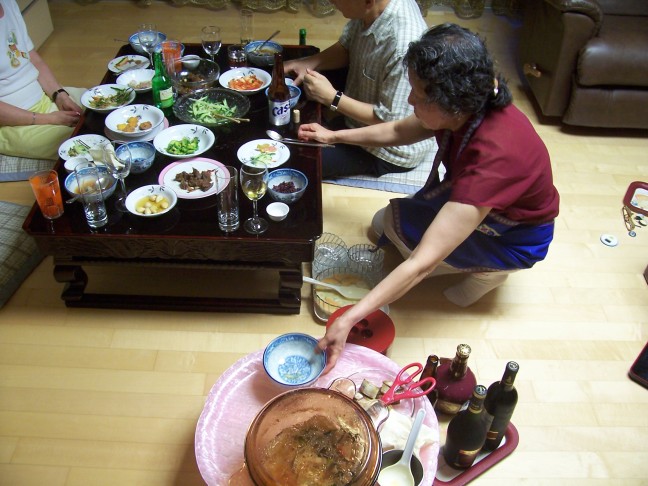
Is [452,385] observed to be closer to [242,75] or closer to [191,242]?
[191,242]

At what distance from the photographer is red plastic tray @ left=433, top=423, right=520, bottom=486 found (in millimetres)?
1704

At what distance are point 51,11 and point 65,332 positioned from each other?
319cm

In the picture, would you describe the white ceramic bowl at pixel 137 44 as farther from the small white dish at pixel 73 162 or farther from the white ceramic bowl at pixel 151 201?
the white ceramic bowl at pixel 151 201

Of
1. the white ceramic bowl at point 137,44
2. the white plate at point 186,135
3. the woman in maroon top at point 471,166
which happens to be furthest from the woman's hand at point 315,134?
the white ceramic bowl at point 137,44

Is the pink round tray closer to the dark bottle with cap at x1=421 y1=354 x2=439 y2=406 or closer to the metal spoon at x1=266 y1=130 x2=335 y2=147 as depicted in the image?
the dark bottle with cap at x1=421 y1=354 x2=439 y2=406

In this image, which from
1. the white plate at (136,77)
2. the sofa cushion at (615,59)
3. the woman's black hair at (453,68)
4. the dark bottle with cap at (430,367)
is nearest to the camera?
the woman's black hair at (453,68)

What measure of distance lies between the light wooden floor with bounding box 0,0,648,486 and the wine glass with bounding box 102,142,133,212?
48 cm

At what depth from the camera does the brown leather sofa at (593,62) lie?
2.95m

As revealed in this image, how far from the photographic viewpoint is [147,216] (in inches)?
74.7

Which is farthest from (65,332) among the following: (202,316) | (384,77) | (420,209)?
(384,77)

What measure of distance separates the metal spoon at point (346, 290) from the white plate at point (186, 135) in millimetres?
658

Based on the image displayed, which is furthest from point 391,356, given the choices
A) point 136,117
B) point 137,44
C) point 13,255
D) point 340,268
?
point 137,44

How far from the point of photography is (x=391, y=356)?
209cm

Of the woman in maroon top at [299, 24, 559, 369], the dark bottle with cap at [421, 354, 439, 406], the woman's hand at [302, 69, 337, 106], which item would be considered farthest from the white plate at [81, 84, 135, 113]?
the dark bottle with cap at [421, 354, 439, 406]
